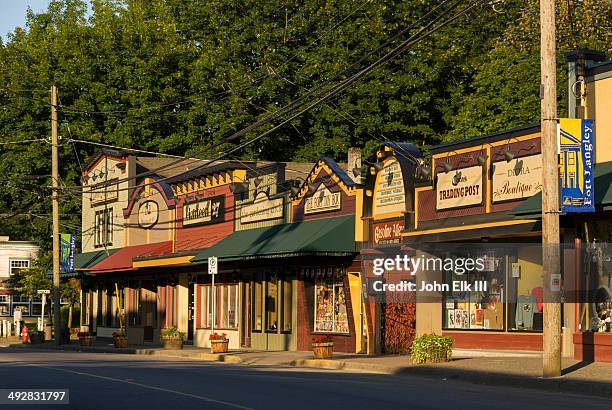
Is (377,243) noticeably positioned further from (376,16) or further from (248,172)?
(376,16)

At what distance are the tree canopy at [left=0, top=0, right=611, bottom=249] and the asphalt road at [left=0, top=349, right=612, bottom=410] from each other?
2791cm

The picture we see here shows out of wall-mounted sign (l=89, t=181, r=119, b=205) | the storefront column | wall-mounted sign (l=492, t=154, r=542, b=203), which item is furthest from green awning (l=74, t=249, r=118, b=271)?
wall-mounted sign (l=492, t=154, r=542, b=203)

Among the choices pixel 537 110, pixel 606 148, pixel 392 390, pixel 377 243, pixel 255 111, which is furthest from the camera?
pixel 255 111

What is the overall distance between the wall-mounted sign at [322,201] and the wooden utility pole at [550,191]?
1434 centimetres

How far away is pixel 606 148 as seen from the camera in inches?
1035

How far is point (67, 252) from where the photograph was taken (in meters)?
57.4

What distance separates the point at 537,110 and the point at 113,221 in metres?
21.3

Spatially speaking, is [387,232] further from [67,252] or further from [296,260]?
[67,252]

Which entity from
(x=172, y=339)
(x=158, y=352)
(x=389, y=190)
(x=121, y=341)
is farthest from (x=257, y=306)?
(x=389, y=190)

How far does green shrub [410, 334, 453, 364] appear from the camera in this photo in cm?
2822

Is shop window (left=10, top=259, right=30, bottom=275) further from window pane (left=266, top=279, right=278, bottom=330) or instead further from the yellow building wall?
the yellow building wall

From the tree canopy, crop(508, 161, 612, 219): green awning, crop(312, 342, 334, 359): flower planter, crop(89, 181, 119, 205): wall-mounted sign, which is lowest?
crop(312, 342, 334, 359): flower planter

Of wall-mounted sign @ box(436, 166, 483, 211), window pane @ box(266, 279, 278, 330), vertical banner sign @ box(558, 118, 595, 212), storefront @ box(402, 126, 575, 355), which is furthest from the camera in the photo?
window pane @ box(266, 279, 278, 330)

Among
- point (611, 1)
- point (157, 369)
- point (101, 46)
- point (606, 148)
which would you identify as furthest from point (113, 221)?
point (606, 148)
